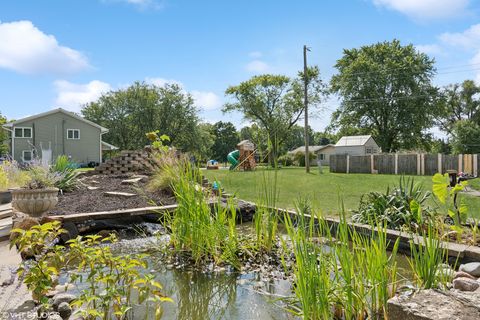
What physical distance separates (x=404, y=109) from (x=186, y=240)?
29259 mm

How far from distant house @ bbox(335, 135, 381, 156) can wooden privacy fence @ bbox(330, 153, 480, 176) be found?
301 inches

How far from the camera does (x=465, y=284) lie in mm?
2451

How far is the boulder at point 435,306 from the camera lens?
1.60 metres

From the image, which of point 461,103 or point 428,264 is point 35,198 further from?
point 461,103

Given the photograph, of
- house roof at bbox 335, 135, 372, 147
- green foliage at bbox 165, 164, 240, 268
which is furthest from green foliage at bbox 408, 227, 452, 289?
house roof at bbox 335, 135, 372, 147

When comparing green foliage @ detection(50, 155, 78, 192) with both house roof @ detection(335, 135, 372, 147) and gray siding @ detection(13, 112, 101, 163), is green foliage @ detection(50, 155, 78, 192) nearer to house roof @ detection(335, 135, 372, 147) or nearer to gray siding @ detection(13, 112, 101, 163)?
gray siding @ detection(13, 112, 101, 163)

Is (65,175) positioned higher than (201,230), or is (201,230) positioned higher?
(65,175)

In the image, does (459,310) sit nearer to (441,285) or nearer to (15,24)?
(441,285)

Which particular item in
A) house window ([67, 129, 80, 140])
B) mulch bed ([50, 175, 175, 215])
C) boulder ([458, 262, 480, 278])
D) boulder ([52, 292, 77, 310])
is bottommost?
boulder ([458, 262, 480, 278])

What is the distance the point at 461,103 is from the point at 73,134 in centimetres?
3574

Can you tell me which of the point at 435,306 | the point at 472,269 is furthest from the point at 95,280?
the point at 472,269

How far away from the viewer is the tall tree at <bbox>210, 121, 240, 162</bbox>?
4979 centimetres

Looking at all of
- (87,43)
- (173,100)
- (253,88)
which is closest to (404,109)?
(253,88)

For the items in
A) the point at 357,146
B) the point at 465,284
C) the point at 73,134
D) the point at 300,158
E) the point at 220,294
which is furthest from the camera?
the point at 300,158
